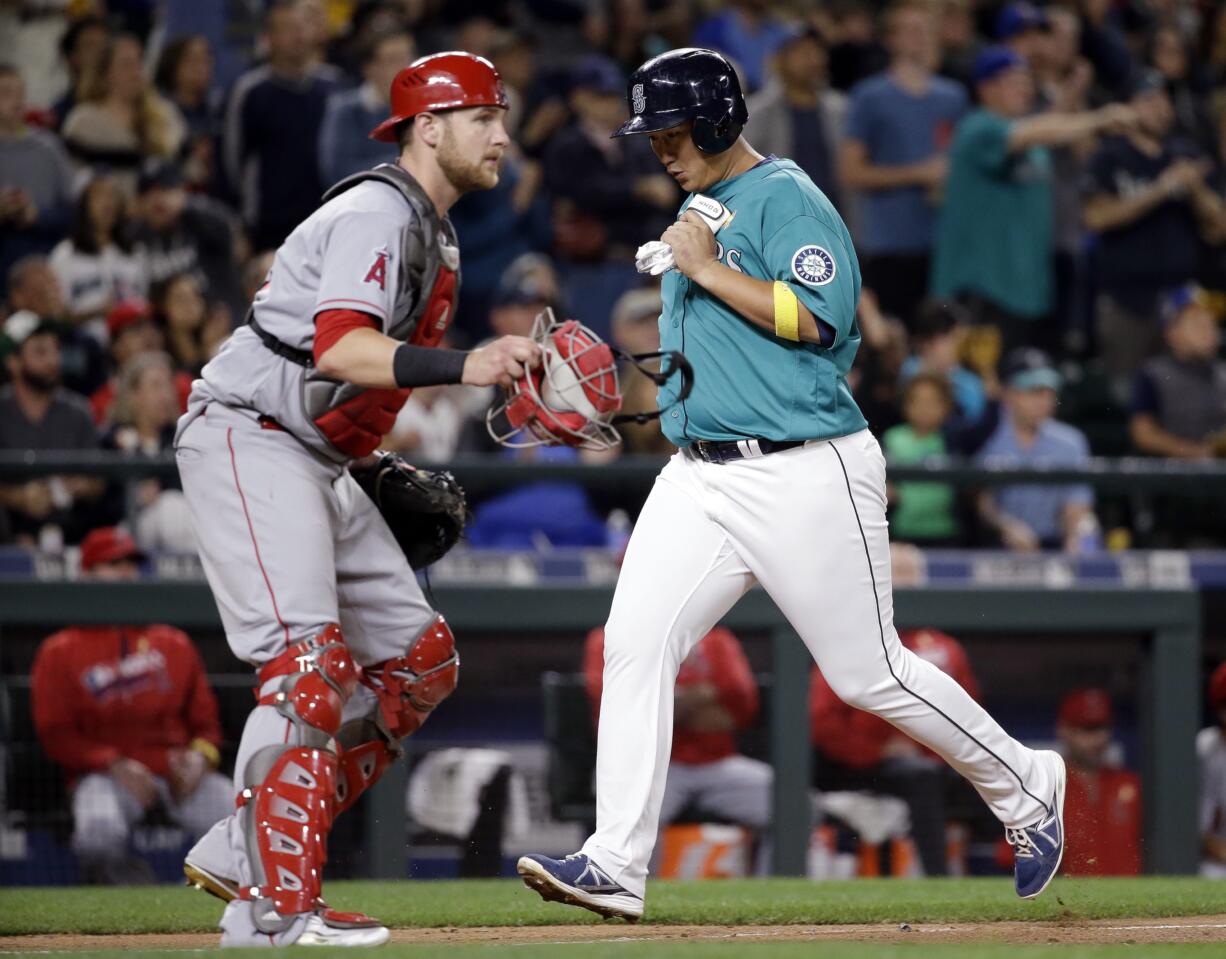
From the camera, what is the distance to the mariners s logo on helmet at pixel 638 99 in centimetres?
399

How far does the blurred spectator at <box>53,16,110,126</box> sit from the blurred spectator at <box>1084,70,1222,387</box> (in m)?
5.17

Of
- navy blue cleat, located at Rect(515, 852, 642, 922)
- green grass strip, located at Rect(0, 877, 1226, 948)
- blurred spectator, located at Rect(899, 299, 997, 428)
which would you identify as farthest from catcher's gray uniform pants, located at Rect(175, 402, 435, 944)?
blurred spectator, located at Rect(899, 299, 997, 428)

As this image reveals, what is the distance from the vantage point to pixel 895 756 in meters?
6.20

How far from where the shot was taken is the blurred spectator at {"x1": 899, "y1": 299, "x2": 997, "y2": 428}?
8.32 m

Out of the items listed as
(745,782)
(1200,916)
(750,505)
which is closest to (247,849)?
(750,505)

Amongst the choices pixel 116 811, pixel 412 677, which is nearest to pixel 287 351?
pixel 412 677

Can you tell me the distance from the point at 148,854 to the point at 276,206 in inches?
151

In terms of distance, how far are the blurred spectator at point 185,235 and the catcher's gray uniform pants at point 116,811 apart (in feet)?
9.83

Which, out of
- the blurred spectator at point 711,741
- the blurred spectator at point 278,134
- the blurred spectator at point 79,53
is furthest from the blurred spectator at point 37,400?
the blurred spectator at point 711,741

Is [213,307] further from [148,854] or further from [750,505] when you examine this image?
[750,505]

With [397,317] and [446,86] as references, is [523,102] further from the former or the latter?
[397,317]

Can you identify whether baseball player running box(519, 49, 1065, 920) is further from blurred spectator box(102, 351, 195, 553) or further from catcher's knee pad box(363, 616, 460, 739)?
blurred spectator box(102, 351, 195, 553)

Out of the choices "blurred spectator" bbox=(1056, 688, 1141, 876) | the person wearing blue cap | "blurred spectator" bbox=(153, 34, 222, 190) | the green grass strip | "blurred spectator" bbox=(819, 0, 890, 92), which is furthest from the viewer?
"blurred spectator" bbox=(819, 0, 890, 92)

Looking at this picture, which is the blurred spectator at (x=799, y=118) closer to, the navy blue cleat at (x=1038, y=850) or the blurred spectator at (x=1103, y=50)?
the blurred spectator at (x=1103, y=50)
